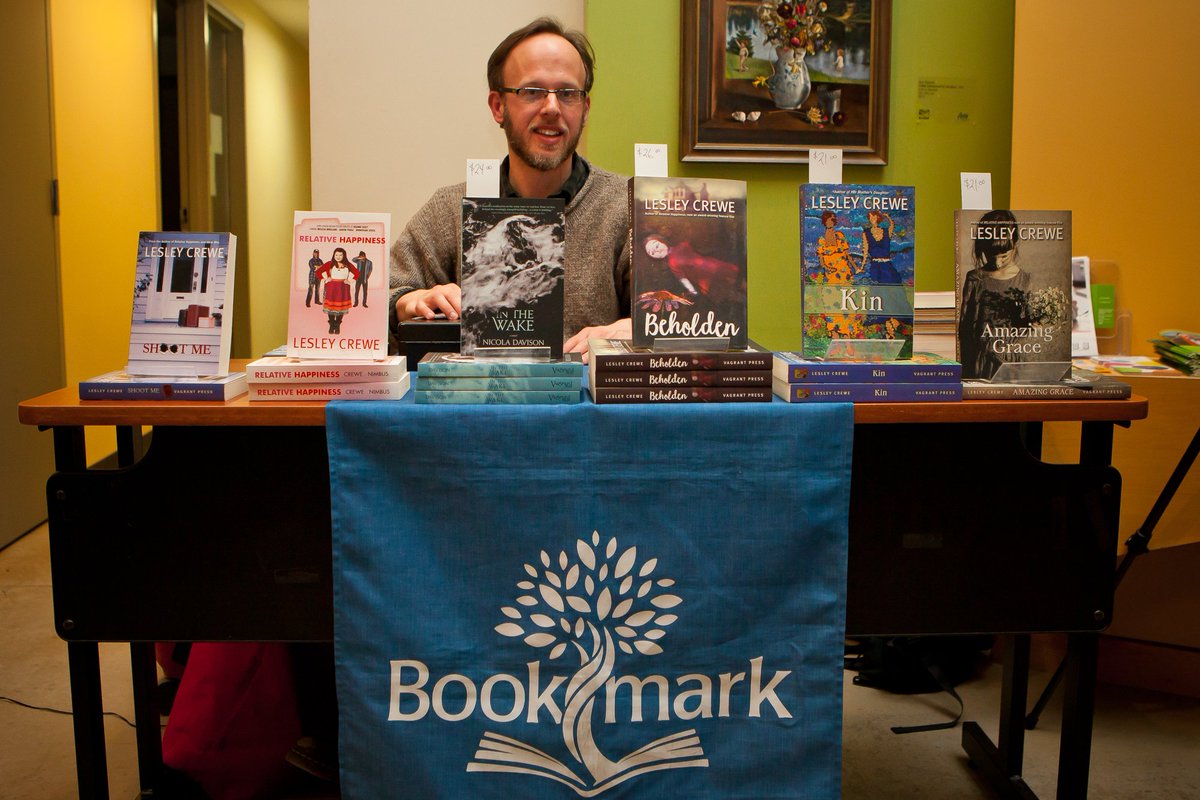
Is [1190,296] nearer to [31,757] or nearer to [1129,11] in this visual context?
[1129,11]

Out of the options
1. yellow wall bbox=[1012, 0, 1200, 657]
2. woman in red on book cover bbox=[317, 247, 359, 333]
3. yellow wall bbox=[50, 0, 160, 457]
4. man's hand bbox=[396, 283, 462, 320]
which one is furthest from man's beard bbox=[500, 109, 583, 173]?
yellow wall bbox=[50, 0, 160, 457]

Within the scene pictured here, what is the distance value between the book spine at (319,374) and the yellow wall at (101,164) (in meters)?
3.04

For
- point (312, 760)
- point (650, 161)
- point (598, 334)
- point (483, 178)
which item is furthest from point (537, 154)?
point (312, 760)

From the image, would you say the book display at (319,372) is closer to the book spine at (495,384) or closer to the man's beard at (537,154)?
the book spine at (495,384)

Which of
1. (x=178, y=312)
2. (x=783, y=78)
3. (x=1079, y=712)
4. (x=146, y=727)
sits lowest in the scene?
(x=146, y=727)

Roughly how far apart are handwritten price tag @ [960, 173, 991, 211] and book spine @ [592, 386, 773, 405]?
0.48 metres

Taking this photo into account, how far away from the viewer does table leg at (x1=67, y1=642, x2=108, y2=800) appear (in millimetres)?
1578

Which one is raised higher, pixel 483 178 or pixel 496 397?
pixel 483 178

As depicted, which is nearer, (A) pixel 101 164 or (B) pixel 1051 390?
(B) pixel 1051 390

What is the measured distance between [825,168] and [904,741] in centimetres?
145

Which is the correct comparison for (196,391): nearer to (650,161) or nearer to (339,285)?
(339,285)

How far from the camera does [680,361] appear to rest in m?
1.47

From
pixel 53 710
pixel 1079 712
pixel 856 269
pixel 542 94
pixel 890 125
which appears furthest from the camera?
pixel 890 125

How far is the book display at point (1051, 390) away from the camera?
60.0 inches
